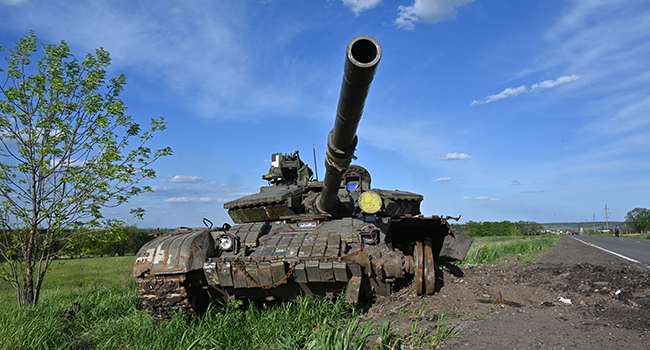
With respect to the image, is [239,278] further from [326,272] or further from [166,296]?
[326,272]

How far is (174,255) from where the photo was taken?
609 cm

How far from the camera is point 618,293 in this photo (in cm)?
635

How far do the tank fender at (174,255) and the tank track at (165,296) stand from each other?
0.11 m

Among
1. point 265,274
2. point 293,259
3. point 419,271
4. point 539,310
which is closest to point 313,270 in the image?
point 293,259

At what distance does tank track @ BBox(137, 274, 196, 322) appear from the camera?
5.99 m

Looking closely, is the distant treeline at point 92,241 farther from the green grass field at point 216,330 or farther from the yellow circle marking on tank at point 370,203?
the yellow circle marking on tank at point 370,203

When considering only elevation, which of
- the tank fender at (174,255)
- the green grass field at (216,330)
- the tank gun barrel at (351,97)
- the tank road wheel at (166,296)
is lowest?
the green grass field at (216,330)

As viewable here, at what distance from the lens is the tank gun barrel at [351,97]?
3328 mm

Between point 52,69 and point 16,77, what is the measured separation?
0.70 meters

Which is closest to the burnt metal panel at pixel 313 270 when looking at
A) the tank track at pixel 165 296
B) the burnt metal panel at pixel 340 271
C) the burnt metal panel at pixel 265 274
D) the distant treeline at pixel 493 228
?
the burnt metal panel at pixel 340 271

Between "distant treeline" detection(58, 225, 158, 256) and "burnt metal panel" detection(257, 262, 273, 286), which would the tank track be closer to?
"burnt metal panel" detection(257, 262, 273, 286)

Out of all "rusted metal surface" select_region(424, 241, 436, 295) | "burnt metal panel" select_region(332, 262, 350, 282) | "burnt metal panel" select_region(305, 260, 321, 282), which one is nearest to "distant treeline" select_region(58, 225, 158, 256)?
"burnt metal panel" select_region(305, 260, 321, 282)

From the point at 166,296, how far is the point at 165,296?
1 cm

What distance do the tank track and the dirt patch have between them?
109 inches
